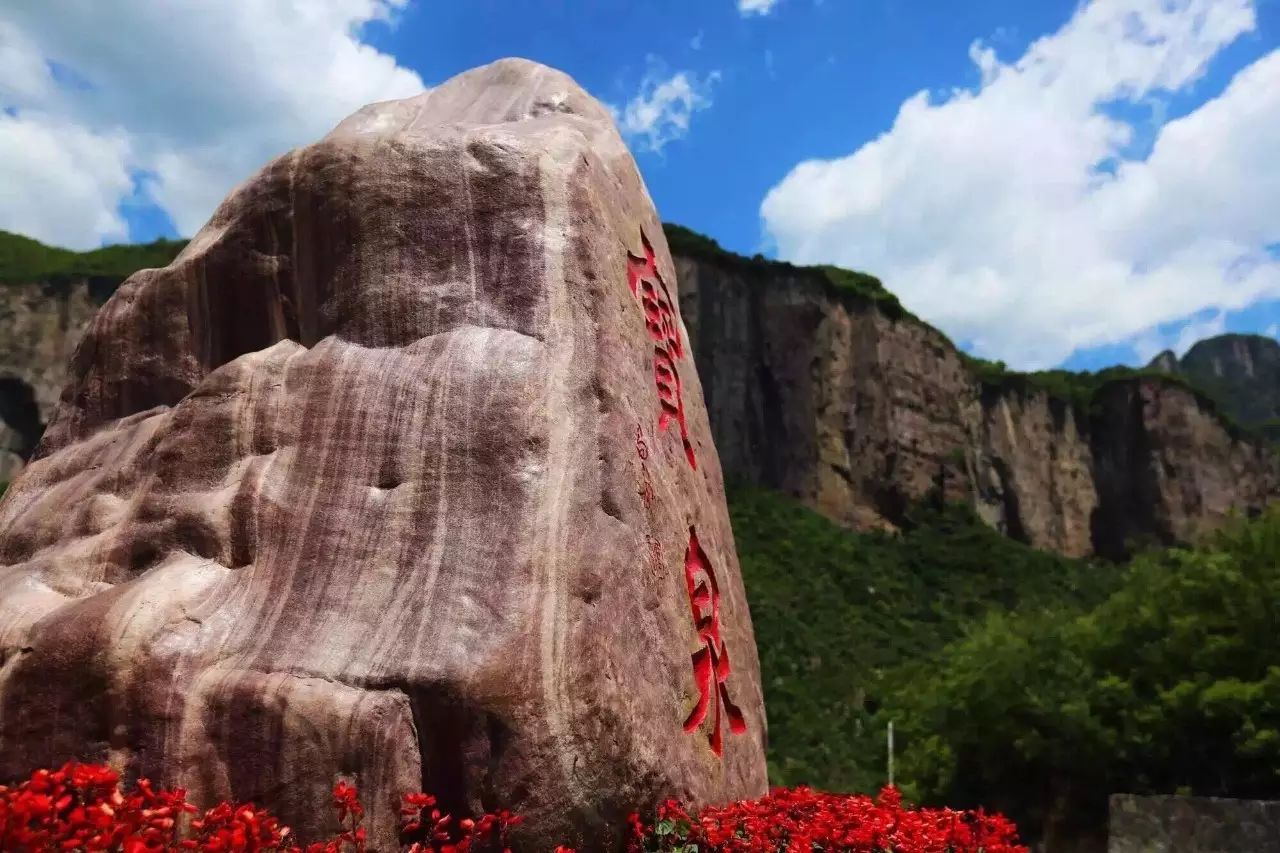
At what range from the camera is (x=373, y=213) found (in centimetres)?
356

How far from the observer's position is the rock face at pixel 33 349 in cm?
2844

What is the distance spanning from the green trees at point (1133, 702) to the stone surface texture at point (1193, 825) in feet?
13.9

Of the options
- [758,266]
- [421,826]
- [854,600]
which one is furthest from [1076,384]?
[421,826]

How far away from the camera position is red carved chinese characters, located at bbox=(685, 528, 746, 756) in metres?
3.61

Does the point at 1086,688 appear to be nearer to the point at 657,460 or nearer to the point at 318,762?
the point at 657,460

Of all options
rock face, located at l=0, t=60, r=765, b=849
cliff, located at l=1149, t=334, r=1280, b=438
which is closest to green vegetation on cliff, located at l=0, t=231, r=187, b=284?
rock face, located at l=0, t=60, r=765, b=849

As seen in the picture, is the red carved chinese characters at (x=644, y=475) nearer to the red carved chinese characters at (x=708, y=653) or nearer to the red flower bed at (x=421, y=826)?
the red carved chinese characters at (x=708, y=653)

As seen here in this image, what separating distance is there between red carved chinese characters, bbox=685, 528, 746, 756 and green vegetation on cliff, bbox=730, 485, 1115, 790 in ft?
40.5

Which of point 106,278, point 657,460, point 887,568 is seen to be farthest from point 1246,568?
point 106,278

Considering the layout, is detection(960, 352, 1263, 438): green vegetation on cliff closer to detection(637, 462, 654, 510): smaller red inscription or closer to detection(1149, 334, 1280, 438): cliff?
detection(1149, 334, 1280, 438): cliff

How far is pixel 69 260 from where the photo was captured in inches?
1366

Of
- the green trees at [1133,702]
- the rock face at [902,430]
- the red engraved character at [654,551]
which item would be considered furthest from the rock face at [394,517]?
the rock face at [902,430]

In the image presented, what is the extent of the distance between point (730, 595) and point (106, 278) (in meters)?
30.2

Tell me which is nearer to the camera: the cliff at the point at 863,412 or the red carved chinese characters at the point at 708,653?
the red carved chinese characters at the point at 708,653
